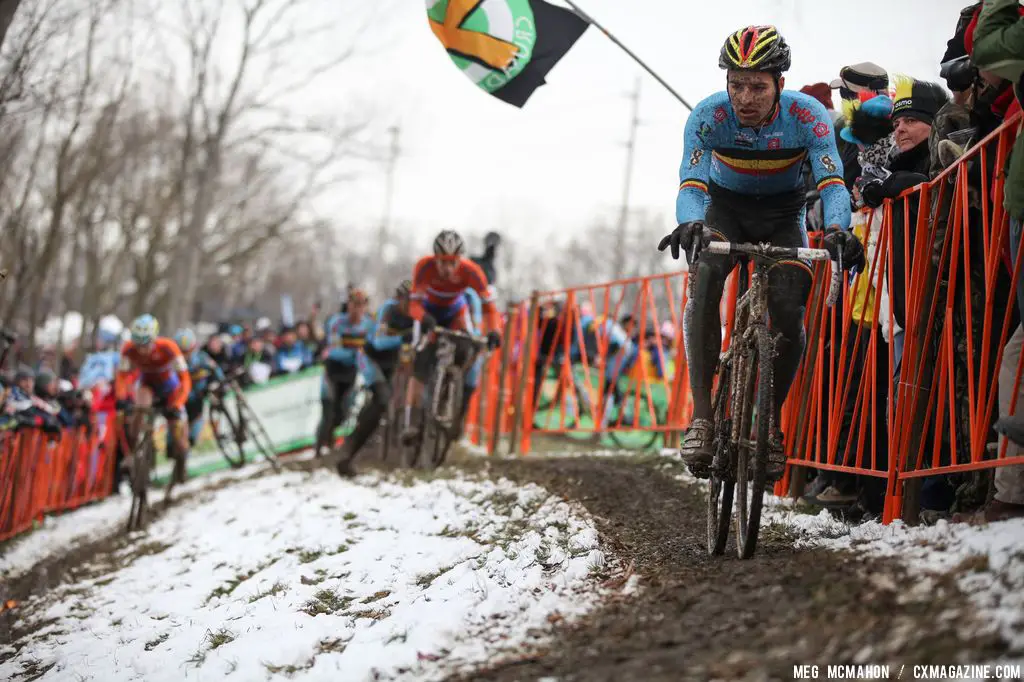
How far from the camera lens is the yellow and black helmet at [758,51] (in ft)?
15.6

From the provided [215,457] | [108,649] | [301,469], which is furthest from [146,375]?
[108,649]

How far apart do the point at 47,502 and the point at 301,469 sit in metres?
3.56

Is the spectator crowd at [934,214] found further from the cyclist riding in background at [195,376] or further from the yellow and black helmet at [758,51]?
the cyclist riding in background at [195,376]

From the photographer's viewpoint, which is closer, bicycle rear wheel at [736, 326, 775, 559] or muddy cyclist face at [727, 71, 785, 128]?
bicycle rear wheel at [736, 326, 775, 559]

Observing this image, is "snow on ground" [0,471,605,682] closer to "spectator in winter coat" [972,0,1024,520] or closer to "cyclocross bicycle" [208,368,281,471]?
"spectator in winter coat" [972,0,1024,520]

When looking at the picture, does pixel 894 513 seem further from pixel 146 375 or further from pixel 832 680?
pixel 146 375

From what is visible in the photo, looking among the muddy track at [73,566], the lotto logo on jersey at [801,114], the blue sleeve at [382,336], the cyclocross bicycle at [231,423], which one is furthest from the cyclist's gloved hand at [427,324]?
the lotto logo on jersey at [801,114]

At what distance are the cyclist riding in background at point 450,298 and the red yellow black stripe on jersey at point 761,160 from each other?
505 cm

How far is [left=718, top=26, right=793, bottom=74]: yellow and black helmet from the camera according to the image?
476 centimetres

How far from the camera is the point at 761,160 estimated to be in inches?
199

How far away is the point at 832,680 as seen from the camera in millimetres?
2920

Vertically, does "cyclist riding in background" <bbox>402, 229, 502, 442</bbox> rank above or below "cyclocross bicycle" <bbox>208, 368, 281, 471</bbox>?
above

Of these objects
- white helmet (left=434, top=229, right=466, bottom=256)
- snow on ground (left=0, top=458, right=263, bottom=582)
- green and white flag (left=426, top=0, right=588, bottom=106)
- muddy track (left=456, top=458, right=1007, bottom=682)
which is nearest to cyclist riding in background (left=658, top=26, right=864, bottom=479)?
muddy track (left=456, top=458, right=1007, bottom=682)

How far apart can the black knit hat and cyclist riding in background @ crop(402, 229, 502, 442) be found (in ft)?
16.8
